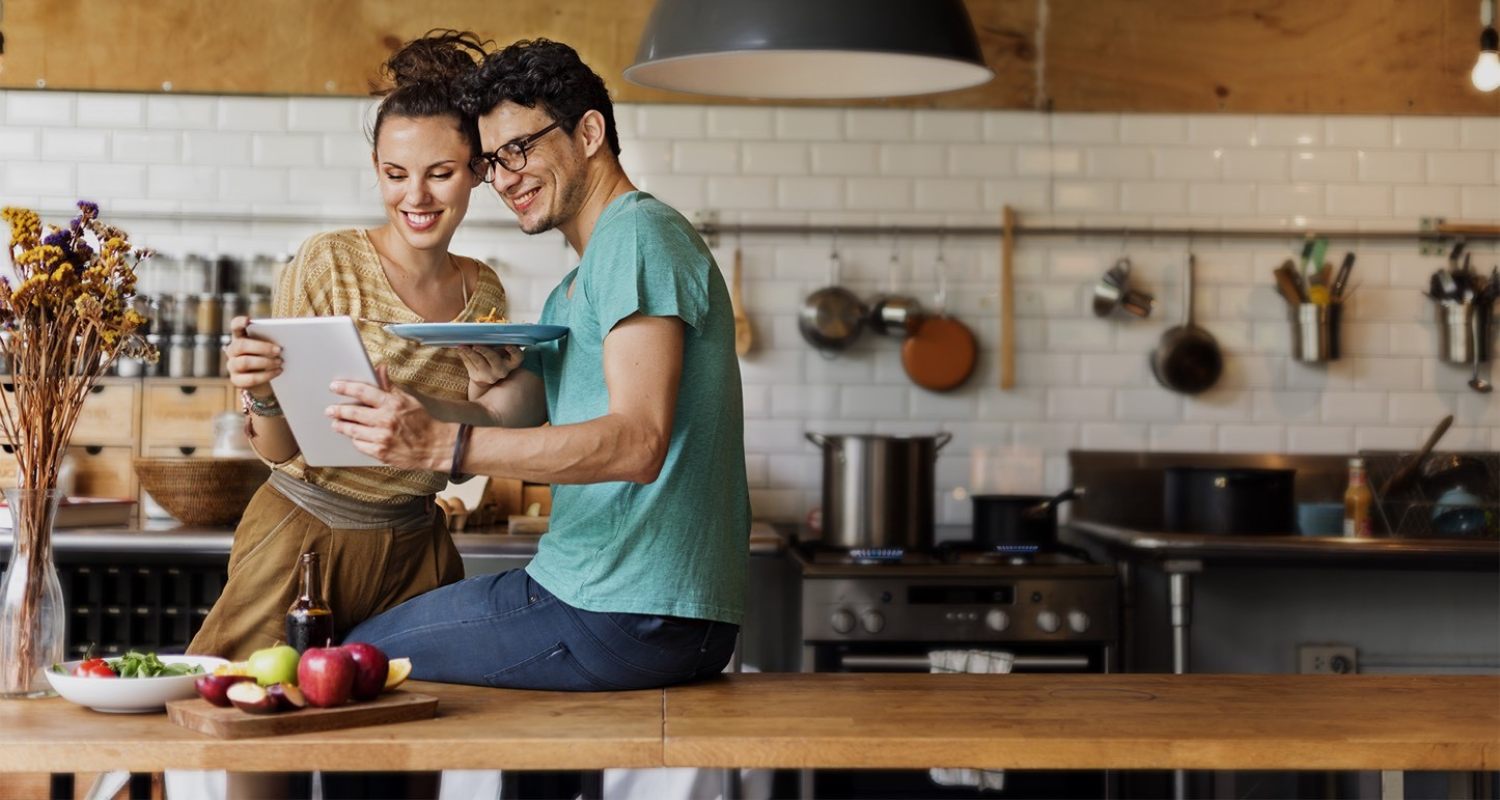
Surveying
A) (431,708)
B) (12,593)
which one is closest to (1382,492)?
(431,708)

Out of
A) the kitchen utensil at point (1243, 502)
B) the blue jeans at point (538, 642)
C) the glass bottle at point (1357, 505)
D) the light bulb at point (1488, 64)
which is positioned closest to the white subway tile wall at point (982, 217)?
the glass bottle at point (1357, 505)

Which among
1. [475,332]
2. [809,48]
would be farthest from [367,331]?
[809,48]

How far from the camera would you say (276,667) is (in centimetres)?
225

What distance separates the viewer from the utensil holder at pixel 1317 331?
207 inches

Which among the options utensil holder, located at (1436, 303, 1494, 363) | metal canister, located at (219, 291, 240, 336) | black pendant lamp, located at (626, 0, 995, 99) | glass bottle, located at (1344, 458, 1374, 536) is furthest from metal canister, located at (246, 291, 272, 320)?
utensil holder, located at (1436, 303, 1494, 363)

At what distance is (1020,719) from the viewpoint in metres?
2.35

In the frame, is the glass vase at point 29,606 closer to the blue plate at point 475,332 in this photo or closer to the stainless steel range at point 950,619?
the blue plate at point 475,332

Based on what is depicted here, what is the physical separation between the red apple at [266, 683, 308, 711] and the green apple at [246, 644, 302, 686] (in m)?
0.04

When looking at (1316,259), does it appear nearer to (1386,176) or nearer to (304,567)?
(1386,176)

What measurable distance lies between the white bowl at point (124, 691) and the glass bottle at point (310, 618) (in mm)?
221

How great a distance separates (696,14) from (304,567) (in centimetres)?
121

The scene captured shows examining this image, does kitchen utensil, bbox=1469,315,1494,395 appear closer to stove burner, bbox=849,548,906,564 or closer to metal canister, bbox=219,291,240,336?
stove burner, bbox=849,548,906,564

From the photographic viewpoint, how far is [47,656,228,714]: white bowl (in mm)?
2256

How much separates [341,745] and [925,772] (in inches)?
102
